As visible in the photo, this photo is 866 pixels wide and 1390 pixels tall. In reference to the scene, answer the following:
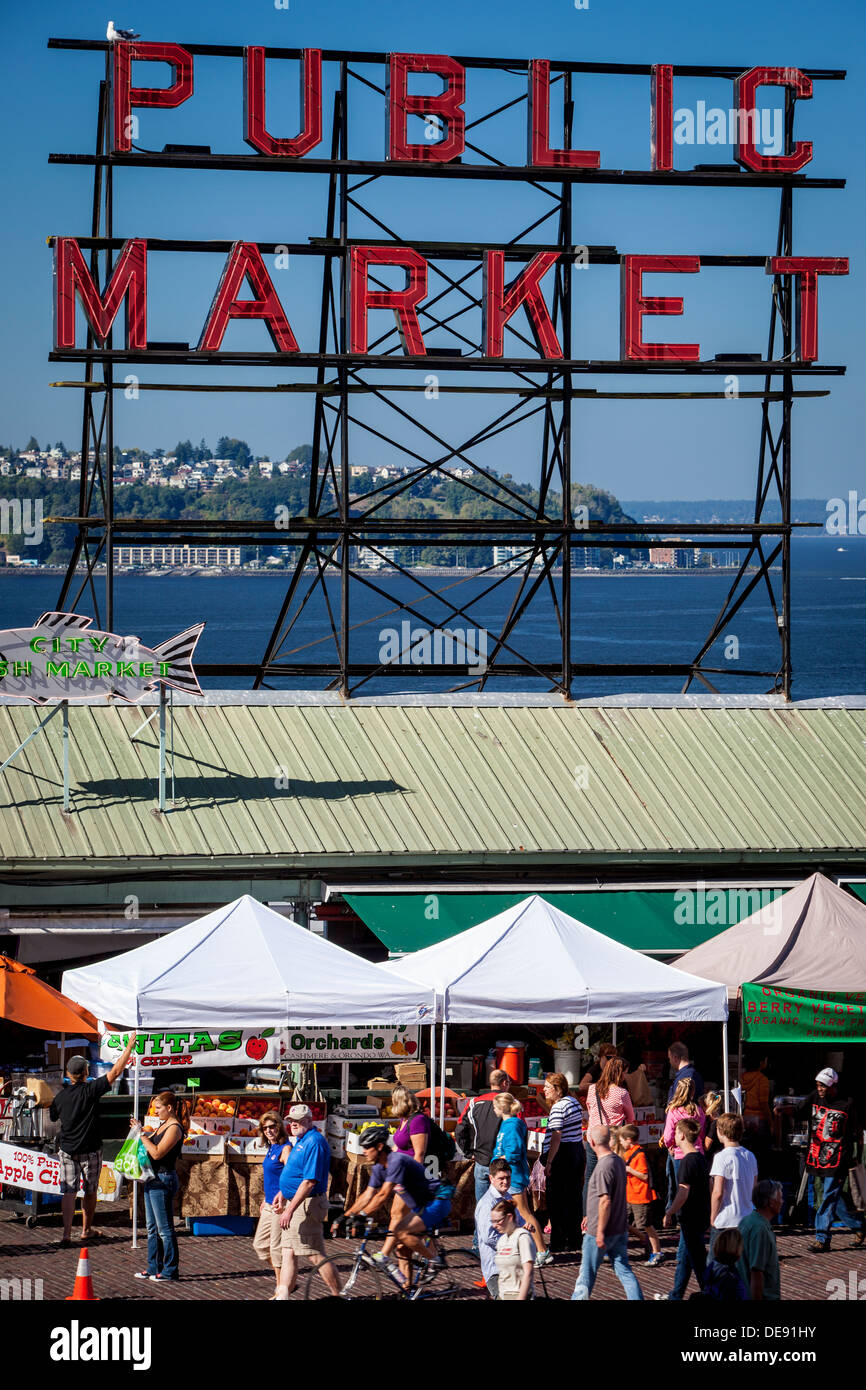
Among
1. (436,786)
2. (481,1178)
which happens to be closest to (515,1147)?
(481,1178)

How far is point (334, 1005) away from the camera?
1700 centimetres

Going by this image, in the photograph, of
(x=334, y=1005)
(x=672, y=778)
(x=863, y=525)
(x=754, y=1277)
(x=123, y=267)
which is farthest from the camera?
(x=863, y=525)

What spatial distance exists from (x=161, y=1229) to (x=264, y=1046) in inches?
154

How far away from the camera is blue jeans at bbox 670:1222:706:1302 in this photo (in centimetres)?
1453

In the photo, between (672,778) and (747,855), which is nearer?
(747,855)

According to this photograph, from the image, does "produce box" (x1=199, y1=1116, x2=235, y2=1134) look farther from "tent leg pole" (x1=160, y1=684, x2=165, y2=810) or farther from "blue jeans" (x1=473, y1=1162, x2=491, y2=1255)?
"tent leg pole" (x1=160, y1=684, x2=165, y2=810)

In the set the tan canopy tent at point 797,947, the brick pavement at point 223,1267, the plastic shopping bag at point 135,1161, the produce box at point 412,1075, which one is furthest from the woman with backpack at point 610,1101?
the plastic shopping bag at point 135,1161

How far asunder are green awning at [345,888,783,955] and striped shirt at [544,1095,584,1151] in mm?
4099

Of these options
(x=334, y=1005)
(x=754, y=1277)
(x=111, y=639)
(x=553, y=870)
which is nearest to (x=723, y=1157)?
(x=754, y=1277)

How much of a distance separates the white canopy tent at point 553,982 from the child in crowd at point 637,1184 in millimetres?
1170

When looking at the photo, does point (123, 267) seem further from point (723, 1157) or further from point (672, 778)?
point (723, 1157)

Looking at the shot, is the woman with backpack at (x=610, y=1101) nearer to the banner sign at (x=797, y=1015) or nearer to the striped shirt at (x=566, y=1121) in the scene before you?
the striped shirt at (x=566, y=1121)

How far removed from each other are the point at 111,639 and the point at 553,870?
6.50 meters

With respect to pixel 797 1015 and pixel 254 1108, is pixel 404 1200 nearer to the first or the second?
pixel 254 1108
